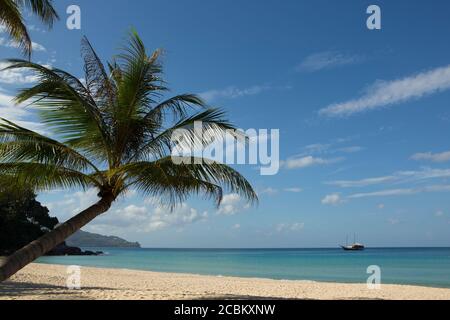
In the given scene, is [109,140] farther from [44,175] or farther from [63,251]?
[63,251]

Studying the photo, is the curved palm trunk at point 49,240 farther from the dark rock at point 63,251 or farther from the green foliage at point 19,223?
the dark rock at point 63,251

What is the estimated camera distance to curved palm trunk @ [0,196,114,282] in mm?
5645

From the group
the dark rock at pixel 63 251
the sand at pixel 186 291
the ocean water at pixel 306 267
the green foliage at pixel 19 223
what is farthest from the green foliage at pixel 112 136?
the dark rock at pixel 63 251

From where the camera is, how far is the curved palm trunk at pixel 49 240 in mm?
5645

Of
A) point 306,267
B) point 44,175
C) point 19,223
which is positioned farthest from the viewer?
point 306,267

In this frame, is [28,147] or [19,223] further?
[19,223]

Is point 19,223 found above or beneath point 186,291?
above

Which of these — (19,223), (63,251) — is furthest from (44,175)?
(63,251)

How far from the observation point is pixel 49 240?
624 cm

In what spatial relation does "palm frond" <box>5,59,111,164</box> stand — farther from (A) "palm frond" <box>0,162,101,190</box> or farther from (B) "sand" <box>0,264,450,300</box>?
(B) "sand" <box>0,264,450,300</box>

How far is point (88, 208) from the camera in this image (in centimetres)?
709

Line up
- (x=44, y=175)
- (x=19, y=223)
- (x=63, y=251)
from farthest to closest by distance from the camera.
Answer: (x=63, y=251)
(x=19, y=223)
(x=44, y=175)

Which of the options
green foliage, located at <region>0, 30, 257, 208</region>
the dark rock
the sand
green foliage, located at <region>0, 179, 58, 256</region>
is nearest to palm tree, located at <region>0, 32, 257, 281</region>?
green foliage, located at <region>0, 30, 257, 208</region>
